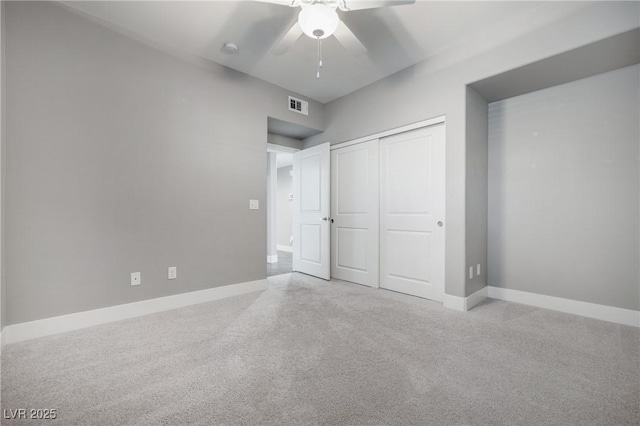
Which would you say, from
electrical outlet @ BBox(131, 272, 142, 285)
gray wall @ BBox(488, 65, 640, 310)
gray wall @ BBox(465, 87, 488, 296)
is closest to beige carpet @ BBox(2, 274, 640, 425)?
electrical outlet @ BBox(131, 272, 142, 285)

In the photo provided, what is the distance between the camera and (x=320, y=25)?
1.78m

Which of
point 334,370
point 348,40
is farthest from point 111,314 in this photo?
point 348,40

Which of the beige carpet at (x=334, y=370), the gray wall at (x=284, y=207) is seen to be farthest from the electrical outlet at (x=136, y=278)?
the gray wall at (x=284, y=207)

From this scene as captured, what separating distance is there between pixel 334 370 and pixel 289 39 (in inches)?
90.5

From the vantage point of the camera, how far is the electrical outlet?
259 centimetres

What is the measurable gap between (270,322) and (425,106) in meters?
2.76

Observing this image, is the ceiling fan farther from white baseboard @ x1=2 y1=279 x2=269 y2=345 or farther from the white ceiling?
white baseboard @ x1=2 y1=279 x2=269 y2=345

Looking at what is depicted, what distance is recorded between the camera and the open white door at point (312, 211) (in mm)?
4113

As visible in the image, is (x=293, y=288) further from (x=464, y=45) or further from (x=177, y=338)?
(x=464, y=45)

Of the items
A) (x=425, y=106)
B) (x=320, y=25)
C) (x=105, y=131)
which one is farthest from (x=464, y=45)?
(x=105, y=131)

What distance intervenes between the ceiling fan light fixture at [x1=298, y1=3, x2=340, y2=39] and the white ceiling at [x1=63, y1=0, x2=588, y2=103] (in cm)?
66

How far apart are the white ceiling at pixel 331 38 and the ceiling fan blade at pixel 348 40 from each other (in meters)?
0.38

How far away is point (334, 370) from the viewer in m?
1.67

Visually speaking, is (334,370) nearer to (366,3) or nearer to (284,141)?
(366,3)
